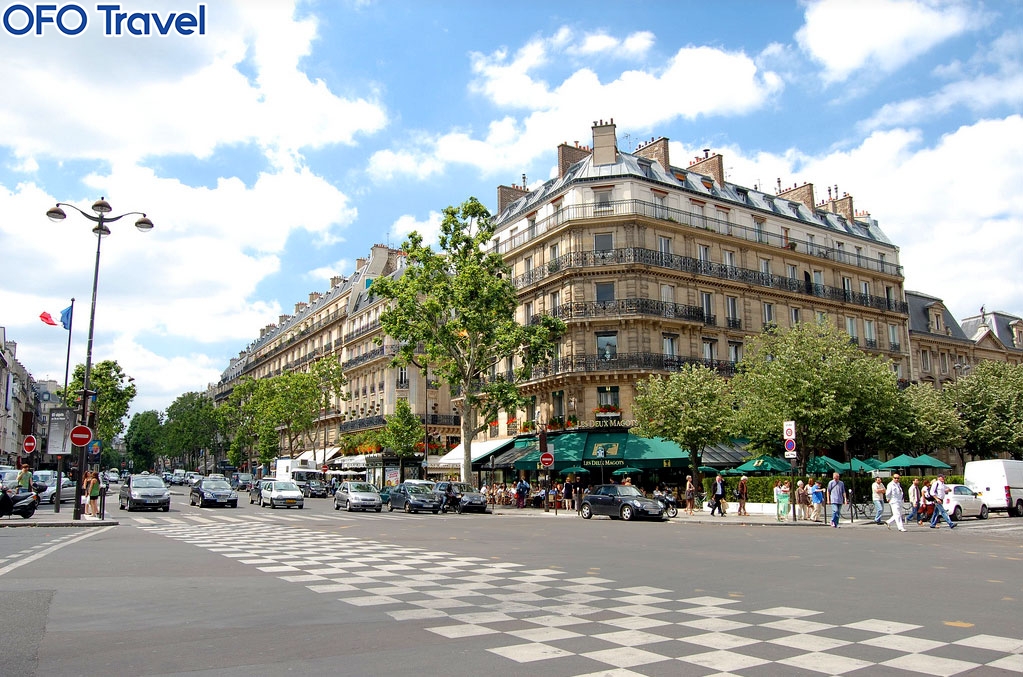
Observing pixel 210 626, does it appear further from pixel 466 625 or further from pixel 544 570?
pixel 544 570

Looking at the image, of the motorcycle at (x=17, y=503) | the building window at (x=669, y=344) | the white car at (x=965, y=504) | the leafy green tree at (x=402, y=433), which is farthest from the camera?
the leafy green tree at (x=402, y=433)

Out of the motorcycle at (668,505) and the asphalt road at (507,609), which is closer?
the asphalt road at (507,609)

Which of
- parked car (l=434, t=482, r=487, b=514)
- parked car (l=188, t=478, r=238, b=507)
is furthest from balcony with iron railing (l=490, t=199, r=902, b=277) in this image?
parked car (l=188, t=478, r=238, b=507)

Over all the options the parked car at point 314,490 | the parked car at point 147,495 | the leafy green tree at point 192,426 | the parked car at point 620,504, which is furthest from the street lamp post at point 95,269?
the leafy green tree at point 192,426

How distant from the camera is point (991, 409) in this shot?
40.8m

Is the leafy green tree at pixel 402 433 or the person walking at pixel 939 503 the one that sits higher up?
the leafy green tree at pixel 402 433

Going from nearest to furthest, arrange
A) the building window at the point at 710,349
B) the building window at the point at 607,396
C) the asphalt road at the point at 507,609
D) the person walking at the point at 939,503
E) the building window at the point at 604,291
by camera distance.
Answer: the asphalt road at the point at 507,609 → the person walking at the point at 939,503 → the building window at the point at 607,396 → the building window at the point at 604,291 → the building window at the point at 710,349

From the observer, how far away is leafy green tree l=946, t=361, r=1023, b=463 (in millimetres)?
40250

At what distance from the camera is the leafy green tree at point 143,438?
488 feet

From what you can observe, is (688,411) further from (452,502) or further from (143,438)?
(143,438)

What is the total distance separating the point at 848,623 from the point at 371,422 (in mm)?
54772

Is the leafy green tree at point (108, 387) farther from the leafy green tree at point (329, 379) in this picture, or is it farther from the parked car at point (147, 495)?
the parked car at point (147, 495)

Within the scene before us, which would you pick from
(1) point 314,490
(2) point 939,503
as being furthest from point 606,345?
(1) point 314,490

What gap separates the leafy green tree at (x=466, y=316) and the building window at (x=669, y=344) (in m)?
5.42
